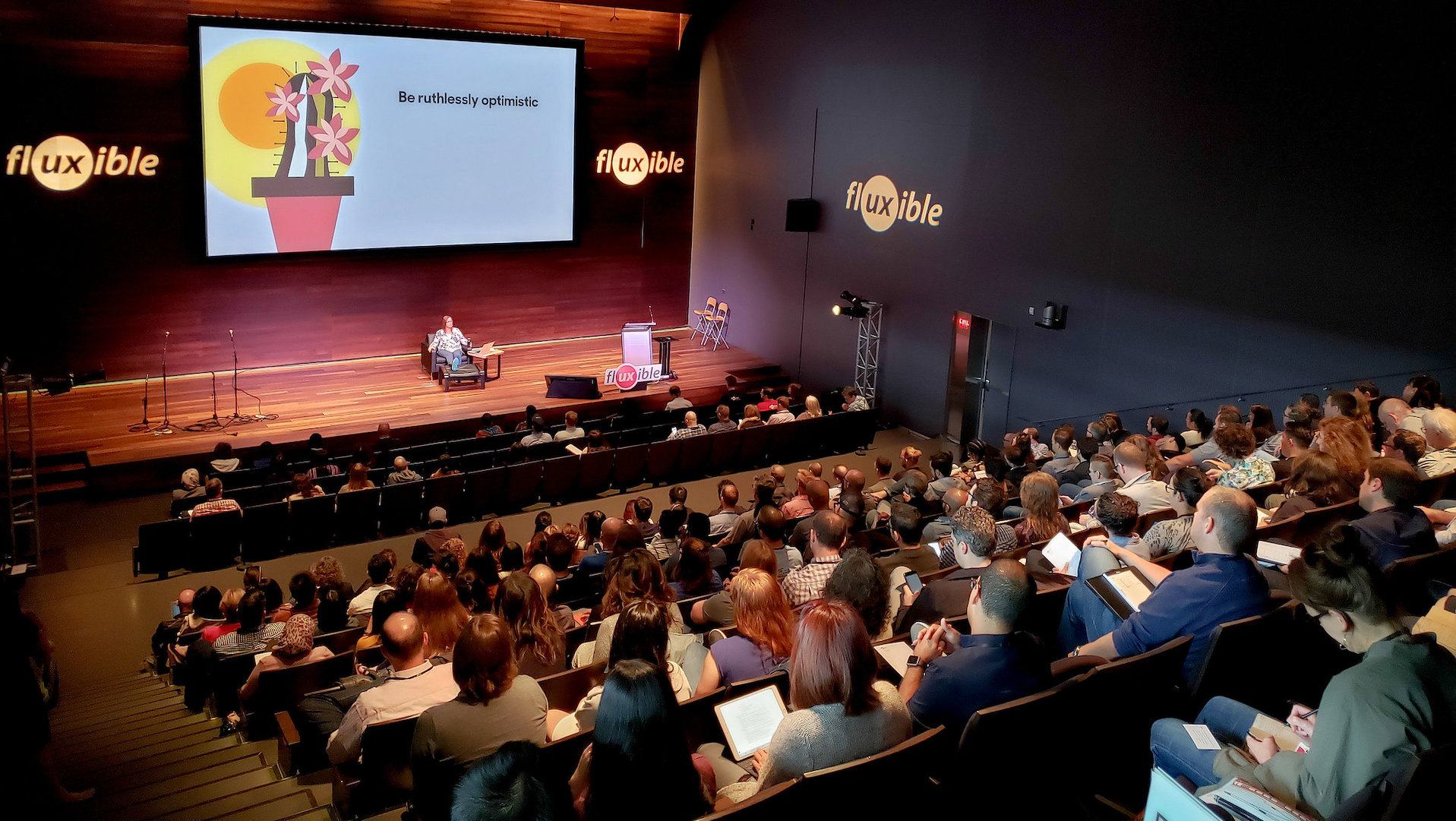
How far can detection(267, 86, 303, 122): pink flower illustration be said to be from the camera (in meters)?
11.6

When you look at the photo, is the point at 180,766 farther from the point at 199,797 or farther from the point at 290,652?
the point at 290,652

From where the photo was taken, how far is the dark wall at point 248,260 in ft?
35.4

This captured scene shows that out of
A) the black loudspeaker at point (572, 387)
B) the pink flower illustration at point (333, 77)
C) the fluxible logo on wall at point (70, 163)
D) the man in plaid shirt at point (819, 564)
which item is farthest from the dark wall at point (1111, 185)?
the fluxible logo on wall at point (70, 163)

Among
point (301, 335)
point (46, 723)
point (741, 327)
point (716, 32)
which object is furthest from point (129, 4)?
point (46, 723)

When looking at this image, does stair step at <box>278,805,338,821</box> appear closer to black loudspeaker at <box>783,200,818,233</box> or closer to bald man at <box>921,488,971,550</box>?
bald man at <box>921,488,971,550</box>

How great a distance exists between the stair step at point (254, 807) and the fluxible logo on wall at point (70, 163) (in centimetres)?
928

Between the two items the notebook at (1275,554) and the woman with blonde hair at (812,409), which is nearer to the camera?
the notebook at (1275,554)

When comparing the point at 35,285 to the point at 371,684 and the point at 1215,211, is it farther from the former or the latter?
the point at 1215,211

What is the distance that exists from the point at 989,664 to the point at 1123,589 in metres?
1.05

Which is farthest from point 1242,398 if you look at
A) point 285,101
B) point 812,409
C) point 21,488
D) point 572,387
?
point 21,488

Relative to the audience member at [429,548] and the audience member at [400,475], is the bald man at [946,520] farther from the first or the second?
the audience member at [400,475]

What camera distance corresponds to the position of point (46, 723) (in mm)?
3771

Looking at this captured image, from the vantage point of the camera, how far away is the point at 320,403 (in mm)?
11273

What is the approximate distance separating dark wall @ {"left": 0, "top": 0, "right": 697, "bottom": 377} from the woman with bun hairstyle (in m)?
11.8
